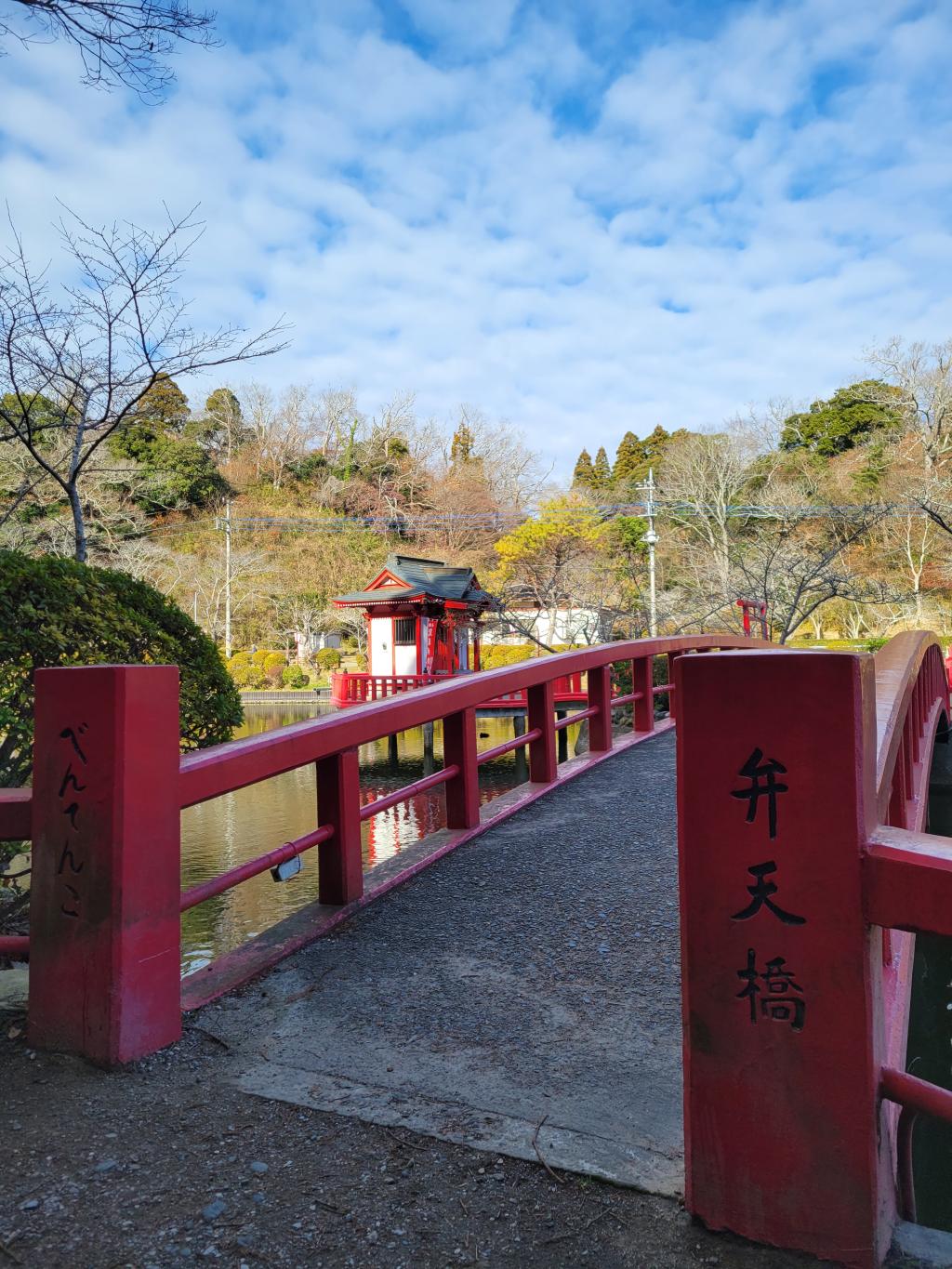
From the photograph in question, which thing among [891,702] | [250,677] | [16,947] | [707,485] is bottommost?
[250,677]

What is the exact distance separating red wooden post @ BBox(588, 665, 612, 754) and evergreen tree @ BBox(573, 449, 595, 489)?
40.7 meters

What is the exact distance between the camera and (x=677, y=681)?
4.53 ft

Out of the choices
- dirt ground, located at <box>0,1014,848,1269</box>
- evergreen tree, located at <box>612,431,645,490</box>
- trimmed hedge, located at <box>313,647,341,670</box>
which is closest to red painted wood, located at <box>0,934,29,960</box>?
dirt ground, located at <box>0,1014,848,1269</box>

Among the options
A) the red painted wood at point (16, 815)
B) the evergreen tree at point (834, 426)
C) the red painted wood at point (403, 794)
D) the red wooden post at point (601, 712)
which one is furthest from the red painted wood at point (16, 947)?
the evergreen tree at point (834, 426)

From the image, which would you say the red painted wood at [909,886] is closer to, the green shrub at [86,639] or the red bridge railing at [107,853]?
the red bridge railing at [107,853]

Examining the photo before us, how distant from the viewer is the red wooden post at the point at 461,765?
401 cm

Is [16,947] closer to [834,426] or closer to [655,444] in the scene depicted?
[834,426]

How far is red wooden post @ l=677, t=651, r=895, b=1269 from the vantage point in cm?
124

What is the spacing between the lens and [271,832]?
10711 millimetres

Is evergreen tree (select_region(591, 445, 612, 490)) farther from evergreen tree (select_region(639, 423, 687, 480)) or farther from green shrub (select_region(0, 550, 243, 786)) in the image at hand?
green shrub (select_region(0, 550, 243, 786))

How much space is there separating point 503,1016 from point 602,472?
46966mm

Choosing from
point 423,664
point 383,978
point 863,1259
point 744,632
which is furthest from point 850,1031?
point 423,664

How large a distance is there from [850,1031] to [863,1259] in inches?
14.3

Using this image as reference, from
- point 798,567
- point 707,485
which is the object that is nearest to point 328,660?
point 707,485
